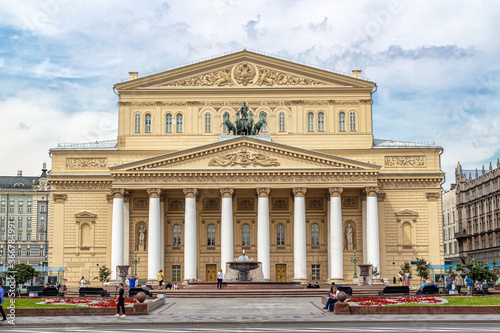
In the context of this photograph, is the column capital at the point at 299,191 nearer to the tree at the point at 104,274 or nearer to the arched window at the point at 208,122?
the arched window at the point at 208,122

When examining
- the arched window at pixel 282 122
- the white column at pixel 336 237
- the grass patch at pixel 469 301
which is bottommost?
the grass patch at pixel 469 301

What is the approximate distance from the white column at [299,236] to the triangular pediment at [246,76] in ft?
39.8

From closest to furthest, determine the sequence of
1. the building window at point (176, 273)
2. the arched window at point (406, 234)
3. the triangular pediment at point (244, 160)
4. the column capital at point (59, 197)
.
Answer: the triangular pediment at point (244, 160) < the building window at point (176, 273) < the column capital at point (59, 197) < the arched window at point (406, 234)

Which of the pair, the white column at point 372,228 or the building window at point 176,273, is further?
the building window at point 176,273

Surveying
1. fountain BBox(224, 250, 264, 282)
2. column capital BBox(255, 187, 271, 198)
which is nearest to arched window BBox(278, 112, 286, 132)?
column capital BBox(255, 187, 271, 198)

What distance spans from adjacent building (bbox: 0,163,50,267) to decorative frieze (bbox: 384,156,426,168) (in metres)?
57.4

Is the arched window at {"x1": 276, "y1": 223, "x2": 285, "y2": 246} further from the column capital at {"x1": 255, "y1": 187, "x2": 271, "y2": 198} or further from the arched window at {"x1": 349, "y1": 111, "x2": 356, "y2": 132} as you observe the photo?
the arched window at {"x1": 349, "y1": 111, "x2": 356, "y2": 132}

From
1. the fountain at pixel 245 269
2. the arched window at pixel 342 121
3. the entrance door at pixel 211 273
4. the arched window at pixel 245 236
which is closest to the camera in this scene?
the fountain at pixel 245 269

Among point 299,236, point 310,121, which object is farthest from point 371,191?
point 310,121

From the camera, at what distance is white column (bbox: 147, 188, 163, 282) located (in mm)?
59781

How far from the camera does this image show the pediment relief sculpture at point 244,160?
60875 millimetres

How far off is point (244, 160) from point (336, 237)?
32.2 ft

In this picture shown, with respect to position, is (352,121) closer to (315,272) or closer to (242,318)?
(315,272)

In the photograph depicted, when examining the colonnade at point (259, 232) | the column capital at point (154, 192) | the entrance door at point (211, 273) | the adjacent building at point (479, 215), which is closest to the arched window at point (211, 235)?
the entrance door at point (211, 273)
